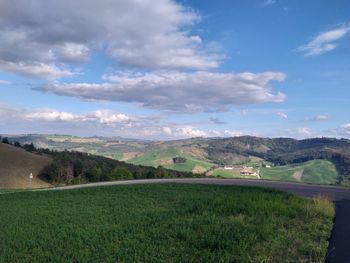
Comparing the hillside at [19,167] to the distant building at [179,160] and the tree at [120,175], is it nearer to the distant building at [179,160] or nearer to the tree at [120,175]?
the tree at [120,175]

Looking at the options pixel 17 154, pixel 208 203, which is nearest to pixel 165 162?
pixel 17 154

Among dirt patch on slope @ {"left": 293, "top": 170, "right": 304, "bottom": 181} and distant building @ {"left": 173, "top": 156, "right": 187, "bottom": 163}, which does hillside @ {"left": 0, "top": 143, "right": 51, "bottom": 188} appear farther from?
distant building @ {"left": 173, "top": 156, "right": 187, "bottom": 163}

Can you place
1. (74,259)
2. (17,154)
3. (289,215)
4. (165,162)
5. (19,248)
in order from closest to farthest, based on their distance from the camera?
1. (74,259)
2. (19,248)
3. (289,215)
4. (17,154)
5. (165,162)

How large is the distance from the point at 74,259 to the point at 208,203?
9274 mm

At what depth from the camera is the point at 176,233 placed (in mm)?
12422

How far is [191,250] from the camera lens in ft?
34.2

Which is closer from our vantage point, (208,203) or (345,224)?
(345,224)

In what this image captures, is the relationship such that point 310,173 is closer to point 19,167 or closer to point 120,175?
point 120,175

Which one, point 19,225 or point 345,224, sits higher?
point 345,224

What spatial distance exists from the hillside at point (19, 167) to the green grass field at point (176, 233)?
5879 cm

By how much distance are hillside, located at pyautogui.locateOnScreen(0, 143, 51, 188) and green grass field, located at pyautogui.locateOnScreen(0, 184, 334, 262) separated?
5879 centimetres

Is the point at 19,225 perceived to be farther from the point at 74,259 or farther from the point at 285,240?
the point at 285,240

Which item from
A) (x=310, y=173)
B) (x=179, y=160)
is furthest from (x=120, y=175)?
(x=179, y=160)

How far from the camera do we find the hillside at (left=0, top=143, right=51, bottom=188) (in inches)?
2968
